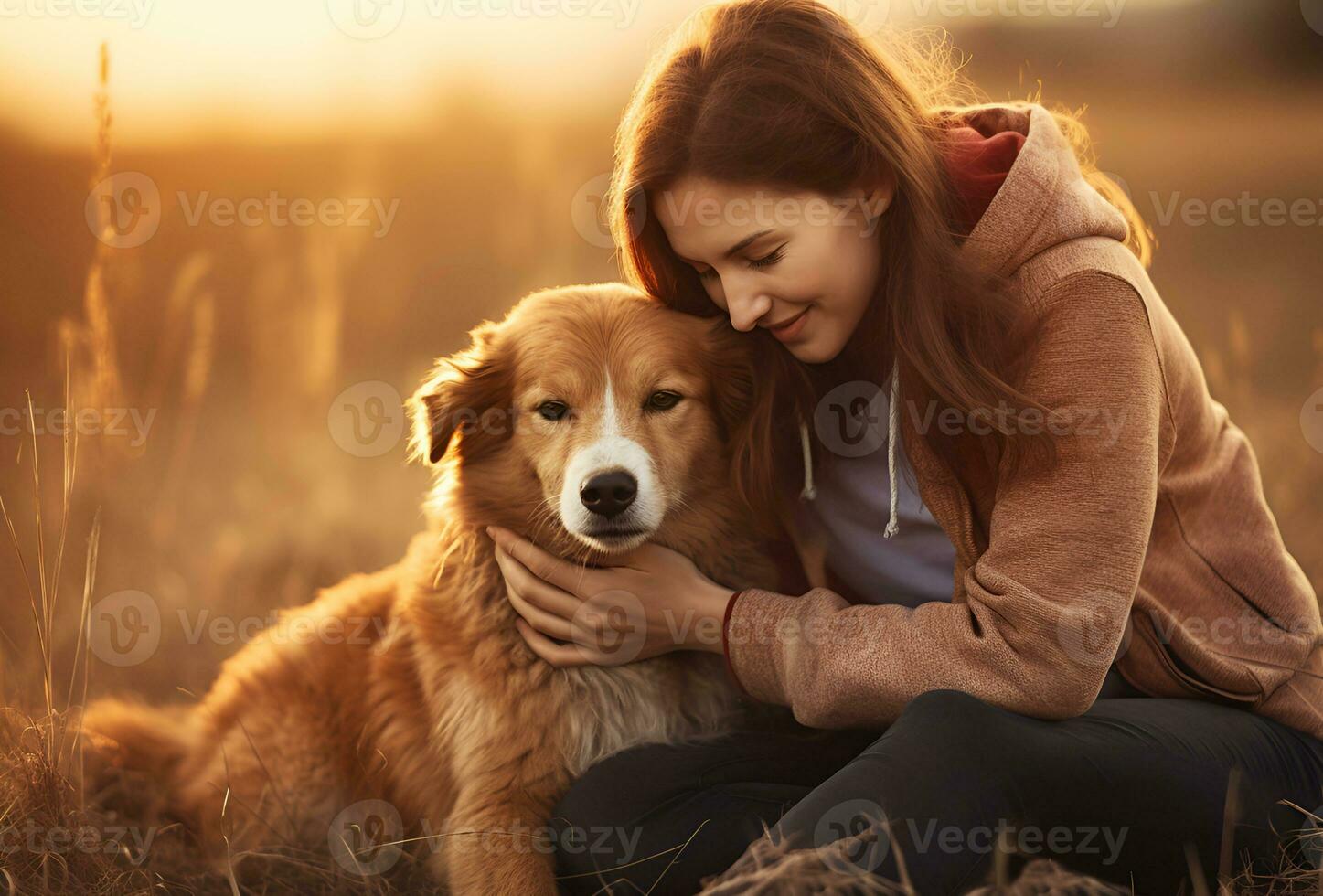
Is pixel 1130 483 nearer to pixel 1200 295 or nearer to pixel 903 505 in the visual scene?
pixel 903 505

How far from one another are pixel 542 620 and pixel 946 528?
92 cm

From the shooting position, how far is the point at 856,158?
207 cm

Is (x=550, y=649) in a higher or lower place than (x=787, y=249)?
lower

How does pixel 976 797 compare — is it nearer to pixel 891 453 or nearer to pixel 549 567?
pixel 891 453

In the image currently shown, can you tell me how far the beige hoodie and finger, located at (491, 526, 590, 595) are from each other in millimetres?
378

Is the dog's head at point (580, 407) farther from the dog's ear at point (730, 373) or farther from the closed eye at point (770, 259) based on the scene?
the closed eye at point (770, 259)

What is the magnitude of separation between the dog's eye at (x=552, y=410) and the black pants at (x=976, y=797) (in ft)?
2.56

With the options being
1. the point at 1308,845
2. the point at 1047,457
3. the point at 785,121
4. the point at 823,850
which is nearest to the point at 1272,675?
the point at 1308,845

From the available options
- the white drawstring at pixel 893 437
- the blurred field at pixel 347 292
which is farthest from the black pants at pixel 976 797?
the blurred field at pixel 347 292

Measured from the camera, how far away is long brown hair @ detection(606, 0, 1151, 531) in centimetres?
198

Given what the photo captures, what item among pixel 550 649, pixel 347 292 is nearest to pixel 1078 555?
pixel 550 649

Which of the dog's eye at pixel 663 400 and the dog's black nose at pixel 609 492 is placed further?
the dog's eye at pixel 663 400

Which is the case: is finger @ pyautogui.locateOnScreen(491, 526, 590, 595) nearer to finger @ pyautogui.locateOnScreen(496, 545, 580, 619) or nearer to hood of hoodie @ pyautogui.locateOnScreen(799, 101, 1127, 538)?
finger @ pyautogui.locateOnScreen(496, 545, 580, 619)

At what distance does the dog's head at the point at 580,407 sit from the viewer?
95.1 inches
